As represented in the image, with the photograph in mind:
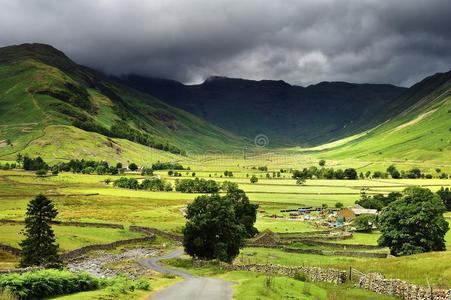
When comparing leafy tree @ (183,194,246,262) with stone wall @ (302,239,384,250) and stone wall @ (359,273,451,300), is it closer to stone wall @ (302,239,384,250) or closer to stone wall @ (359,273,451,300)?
stone wall @ (302,239,384,250)

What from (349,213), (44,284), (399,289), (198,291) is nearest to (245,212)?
(349,213)

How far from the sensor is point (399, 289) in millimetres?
46094

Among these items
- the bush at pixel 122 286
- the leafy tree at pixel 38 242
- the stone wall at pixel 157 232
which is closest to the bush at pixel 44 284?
the bush at pixel 122 286

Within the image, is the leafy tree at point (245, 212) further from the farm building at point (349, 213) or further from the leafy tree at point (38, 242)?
the leafy tree at point (38, 242)

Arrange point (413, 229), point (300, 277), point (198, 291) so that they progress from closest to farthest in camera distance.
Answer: point (198, 291) < point (300, 277) < point (413, 229)

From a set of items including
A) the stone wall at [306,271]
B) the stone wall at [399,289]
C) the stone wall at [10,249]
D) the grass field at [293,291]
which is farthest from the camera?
the stone wall at [10,249]

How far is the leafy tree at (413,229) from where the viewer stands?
10025cm

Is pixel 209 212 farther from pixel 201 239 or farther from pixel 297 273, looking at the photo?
pixel 297 273

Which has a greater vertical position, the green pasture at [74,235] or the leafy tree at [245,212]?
the leafy tree at [245,212]

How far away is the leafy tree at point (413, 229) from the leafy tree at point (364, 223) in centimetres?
4913

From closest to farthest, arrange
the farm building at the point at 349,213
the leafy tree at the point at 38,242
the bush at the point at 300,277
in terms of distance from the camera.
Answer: the bush at the point at 300,277
the leafy tree at the point at 38,242
the farm building at the point at 349,213

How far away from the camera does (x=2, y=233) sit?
104812 millimetres

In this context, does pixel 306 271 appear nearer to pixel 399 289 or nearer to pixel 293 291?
pixel 293 291

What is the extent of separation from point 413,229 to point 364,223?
2113 inches
